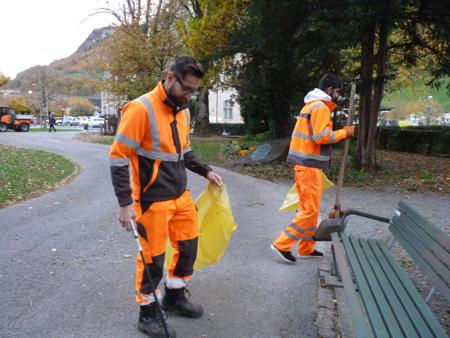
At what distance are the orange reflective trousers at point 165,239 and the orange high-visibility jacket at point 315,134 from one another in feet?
5.73

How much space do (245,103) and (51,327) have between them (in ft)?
73.5

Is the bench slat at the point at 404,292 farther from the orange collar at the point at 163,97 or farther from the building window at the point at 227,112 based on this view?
the building window at the point at 227,112

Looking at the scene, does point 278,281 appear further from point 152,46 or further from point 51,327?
point 152,46

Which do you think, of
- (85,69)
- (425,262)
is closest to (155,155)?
(425,262)

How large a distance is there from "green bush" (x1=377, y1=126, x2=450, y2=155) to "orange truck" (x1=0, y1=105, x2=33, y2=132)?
96.1 ft

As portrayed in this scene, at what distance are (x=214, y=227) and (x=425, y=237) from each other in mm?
1736

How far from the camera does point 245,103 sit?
2497cm

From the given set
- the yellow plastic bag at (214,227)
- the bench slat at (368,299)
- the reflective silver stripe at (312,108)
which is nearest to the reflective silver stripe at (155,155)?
the yellow plastic bag at (214,227)

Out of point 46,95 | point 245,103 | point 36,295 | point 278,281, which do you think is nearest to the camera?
point 36,295

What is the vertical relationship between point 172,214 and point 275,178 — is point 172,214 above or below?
above

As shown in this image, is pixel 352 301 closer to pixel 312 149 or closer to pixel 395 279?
pixel 395 279

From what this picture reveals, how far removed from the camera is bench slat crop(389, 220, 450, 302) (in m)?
2.89

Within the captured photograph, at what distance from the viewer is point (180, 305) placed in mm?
3506

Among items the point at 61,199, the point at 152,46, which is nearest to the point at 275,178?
the point at 61,199
